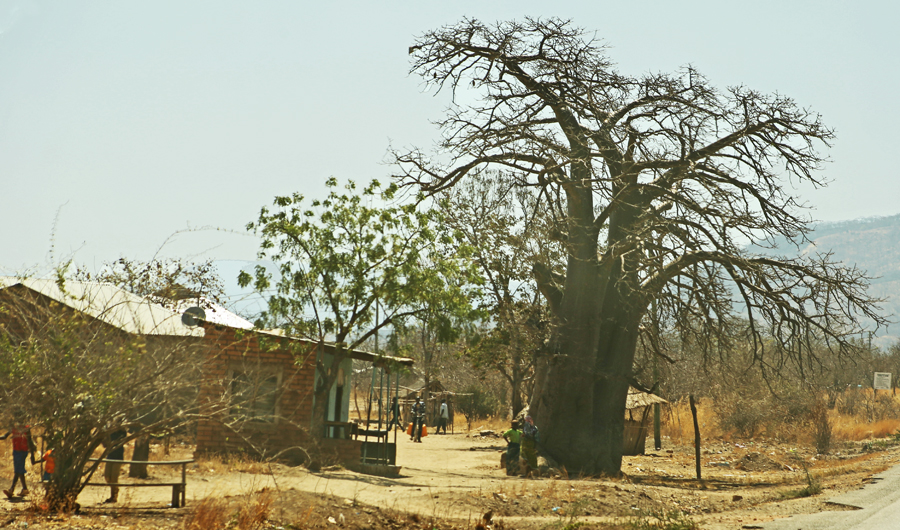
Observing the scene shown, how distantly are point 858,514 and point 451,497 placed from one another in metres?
5.48

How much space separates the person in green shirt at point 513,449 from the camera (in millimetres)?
15344

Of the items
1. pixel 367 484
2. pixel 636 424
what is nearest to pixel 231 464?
pixel 367 484

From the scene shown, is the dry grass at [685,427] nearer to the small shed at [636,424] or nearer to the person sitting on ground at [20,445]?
the small shed at [636,424]

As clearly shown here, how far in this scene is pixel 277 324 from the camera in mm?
15891

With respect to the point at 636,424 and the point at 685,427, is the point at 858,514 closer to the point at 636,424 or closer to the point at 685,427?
the point at 636,424

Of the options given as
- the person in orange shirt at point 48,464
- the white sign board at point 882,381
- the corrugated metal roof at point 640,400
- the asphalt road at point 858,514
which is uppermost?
the white sign board at point 882,381

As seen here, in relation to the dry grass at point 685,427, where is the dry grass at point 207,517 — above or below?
above

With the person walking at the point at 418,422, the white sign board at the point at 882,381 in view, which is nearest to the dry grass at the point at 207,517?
the person walking at the point at 418,422

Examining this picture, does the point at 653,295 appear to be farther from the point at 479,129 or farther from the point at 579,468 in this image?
the point at 479,129

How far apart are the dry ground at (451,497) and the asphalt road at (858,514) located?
0.37m

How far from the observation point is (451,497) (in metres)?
10.7

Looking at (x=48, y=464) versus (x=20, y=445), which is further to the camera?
(x=20, y=445)

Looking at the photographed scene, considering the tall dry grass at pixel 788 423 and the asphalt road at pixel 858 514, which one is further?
the tall dry grass at pixel 788 423

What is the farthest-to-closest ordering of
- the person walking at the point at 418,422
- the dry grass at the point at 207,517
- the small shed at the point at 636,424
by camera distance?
1. the person walking at the point at 418,422
2. the small shed at the point at 636,424
3. the dry grass at the point at 207,517
